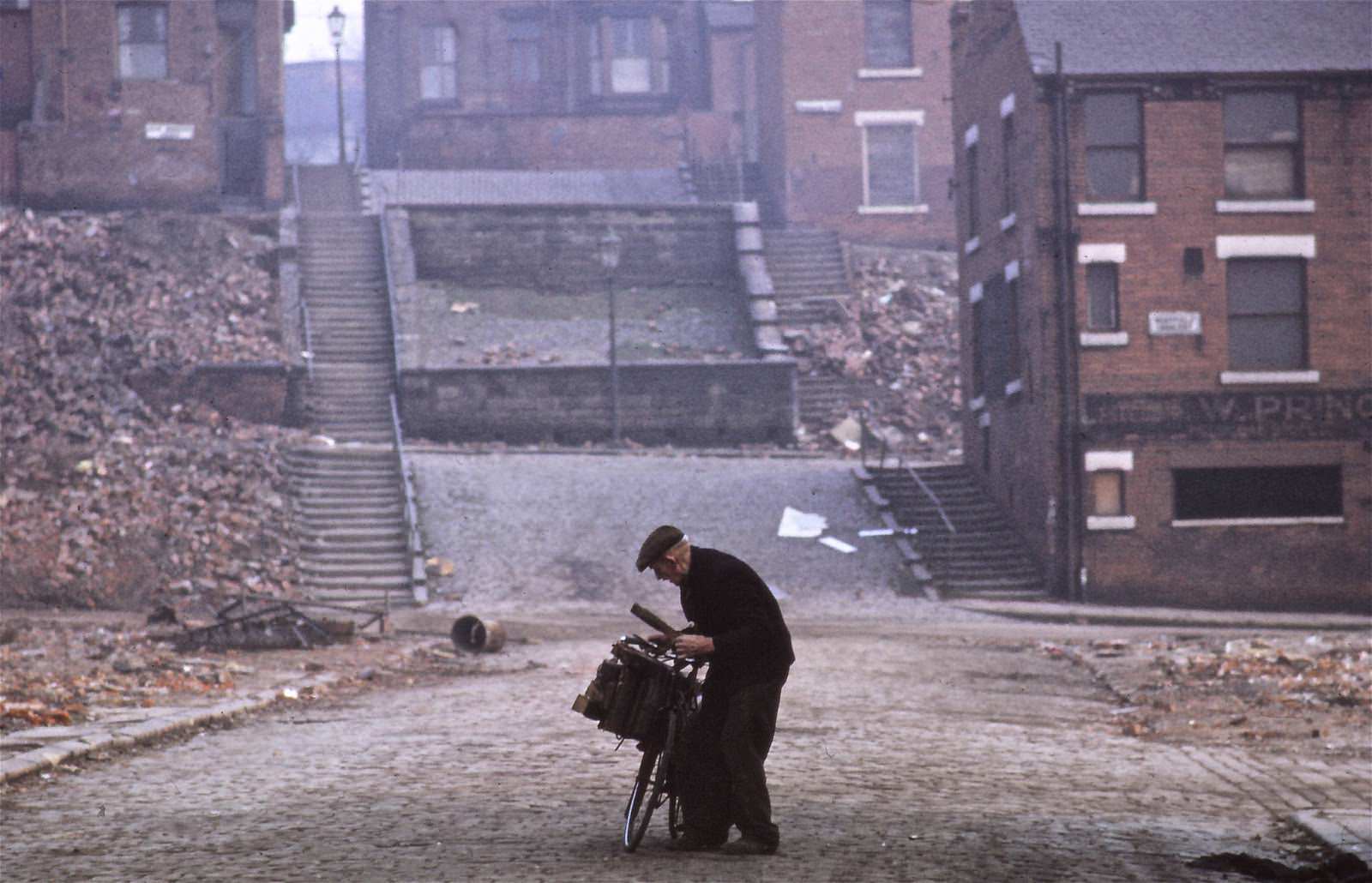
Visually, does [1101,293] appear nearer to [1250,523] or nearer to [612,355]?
[1250,523]

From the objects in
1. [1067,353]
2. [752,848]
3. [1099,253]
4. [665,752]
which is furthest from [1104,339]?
[752,848]

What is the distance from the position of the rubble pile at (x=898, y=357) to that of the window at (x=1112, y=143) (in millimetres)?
9728

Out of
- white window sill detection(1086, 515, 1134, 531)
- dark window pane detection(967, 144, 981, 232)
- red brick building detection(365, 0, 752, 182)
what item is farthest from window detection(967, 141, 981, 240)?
red brick building detection(365, 0, 752, 182)

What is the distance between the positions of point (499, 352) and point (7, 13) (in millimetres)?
15627

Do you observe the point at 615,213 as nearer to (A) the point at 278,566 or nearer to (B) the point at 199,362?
(B) the point at 199,362

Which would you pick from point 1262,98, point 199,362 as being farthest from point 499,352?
point 1262,98

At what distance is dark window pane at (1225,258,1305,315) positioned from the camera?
27.5 meters

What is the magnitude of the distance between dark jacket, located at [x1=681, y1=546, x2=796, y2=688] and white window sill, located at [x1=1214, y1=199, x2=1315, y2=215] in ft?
68.7

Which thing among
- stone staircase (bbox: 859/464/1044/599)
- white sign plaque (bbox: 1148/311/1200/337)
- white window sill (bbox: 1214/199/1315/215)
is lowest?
stone staircase (bbox: 859/464/1044/599)

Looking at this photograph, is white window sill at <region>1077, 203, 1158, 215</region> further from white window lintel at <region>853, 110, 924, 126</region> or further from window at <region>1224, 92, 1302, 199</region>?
white window lintel at <region>853, 110, 924, 126</region>

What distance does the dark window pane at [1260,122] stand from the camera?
90.6 ft

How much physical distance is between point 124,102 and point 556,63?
15050 mm

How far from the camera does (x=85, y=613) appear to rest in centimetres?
2283

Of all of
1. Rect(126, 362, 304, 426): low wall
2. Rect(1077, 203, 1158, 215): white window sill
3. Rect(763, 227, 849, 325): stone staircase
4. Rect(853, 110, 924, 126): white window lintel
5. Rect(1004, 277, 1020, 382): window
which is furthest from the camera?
Rect(853, 110, 924, 126): white window lintel
